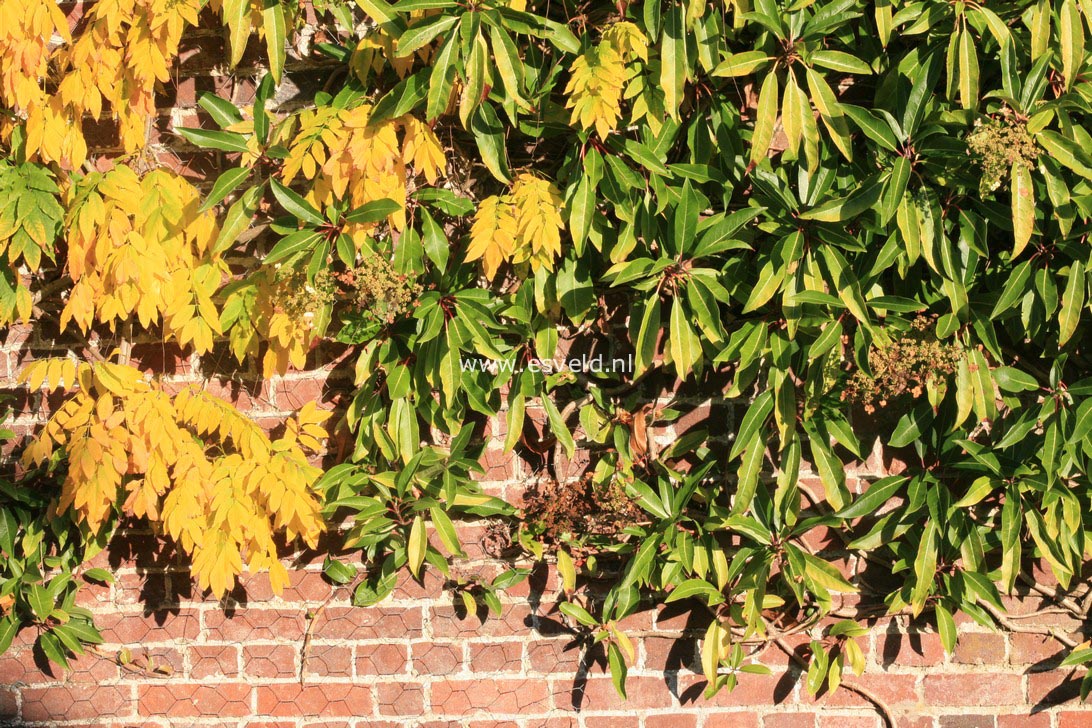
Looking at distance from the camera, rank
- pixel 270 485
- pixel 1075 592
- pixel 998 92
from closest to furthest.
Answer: pixel 998 92 → pixel 270 485 → pixel 1075 592

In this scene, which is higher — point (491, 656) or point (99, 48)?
point (99, 48)

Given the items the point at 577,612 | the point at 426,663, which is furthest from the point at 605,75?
the point at 426,663

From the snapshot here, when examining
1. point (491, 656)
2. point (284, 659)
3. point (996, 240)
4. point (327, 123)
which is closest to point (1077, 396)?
point (996, 240)

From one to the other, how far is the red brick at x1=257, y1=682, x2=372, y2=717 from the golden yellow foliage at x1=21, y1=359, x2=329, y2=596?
313 mm

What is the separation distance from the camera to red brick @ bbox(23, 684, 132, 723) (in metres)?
2.34

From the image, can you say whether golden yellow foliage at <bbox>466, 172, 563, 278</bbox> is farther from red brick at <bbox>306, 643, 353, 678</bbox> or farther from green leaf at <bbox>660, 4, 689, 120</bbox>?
red brick at <bbox>306, 643, 353, 678</bbox>

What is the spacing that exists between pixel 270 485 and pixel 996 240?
65.7 inches

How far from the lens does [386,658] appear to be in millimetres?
2307

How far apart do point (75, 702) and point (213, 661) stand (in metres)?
0.36

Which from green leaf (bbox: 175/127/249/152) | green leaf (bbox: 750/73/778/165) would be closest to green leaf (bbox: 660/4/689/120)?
green leaf (bbox: 750/73/778/165)

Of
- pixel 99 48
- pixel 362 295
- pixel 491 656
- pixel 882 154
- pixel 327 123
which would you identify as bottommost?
pixel 491 656

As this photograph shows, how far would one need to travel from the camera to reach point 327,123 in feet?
6.61

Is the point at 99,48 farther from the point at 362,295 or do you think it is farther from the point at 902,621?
the point at 902,621

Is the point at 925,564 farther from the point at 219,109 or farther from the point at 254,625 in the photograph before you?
the point at 219,109
